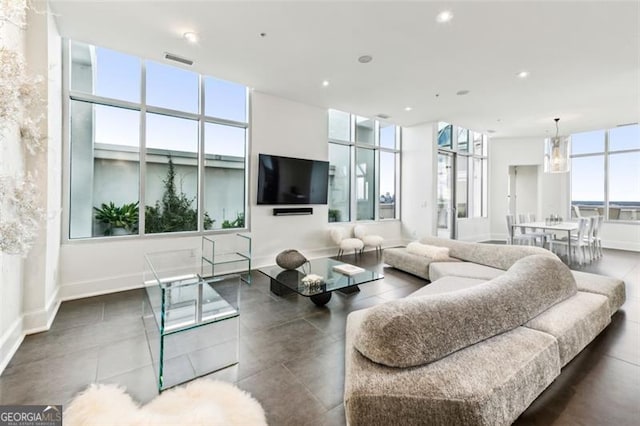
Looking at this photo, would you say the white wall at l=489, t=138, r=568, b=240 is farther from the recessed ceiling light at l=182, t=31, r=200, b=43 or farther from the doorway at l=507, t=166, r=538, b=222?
the recessed ceiling light at l=182, t=31, r=200, b=43

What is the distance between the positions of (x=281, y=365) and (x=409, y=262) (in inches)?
113

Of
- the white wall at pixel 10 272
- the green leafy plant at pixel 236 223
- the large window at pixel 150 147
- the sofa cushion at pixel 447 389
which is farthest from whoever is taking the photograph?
the green leafy plant at pixel 236 223

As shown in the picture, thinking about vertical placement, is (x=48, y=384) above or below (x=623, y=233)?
below

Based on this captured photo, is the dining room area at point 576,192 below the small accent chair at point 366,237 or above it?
above

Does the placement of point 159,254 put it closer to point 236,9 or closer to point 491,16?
point 236,9

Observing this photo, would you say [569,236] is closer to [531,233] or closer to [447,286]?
[531,233]

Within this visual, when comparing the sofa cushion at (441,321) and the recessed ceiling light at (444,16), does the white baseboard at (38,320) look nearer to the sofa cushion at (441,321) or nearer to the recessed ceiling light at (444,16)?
the sofa cushion at (441,321)

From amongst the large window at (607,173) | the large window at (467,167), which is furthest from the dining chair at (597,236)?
the large window at (467,167)

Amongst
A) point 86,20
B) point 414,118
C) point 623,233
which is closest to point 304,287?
point 86,20

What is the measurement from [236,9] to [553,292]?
382cm

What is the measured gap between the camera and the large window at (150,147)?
3719mm

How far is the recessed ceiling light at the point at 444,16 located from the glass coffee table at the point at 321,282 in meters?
2.91

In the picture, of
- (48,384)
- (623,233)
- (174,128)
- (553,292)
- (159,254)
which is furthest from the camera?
(623,233)

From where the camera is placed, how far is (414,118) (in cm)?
659
